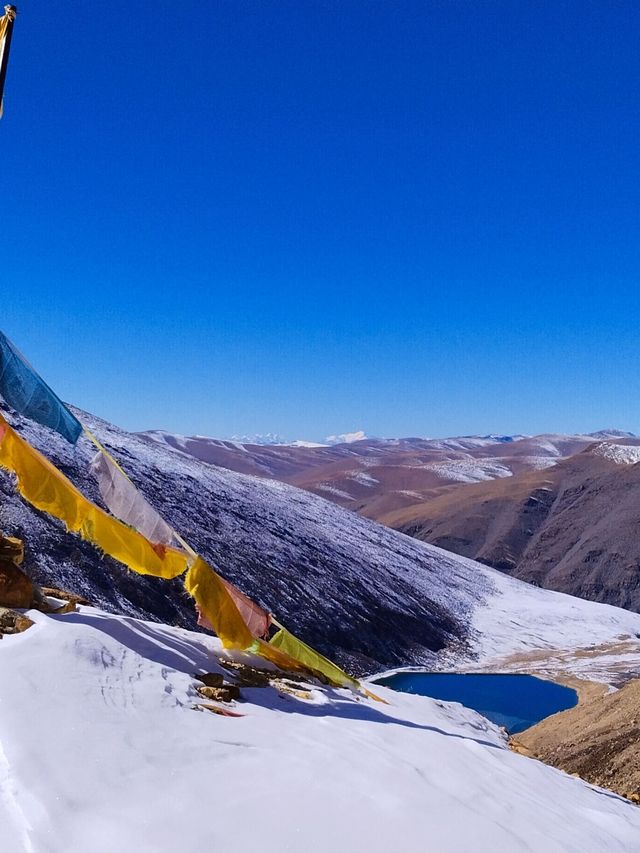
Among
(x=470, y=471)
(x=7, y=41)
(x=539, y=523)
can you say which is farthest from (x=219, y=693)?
(x=470, y=471)

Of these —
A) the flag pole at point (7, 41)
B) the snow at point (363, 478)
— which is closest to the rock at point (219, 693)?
the flag pole at point (7, 41)

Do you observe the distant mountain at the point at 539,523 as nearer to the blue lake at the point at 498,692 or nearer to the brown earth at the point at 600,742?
the blue lake at the point at 498,692

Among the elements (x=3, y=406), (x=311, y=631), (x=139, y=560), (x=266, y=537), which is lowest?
(x=311, y=631)

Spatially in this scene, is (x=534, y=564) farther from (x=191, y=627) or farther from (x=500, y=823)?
(x=500, y=823)

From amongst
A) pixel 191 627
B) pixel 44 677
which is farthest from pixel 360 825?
pixel 191 627

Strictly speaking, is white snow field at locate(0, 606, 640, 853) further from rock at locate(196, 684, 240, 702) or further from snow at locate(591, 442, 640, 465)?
snow at locate(591, 442, 640, 465)

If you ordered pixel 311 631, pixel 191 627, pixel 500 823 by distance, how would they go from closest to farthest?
1. pixel 500 823
2. pixel 191 627
3. pixel 311 631
